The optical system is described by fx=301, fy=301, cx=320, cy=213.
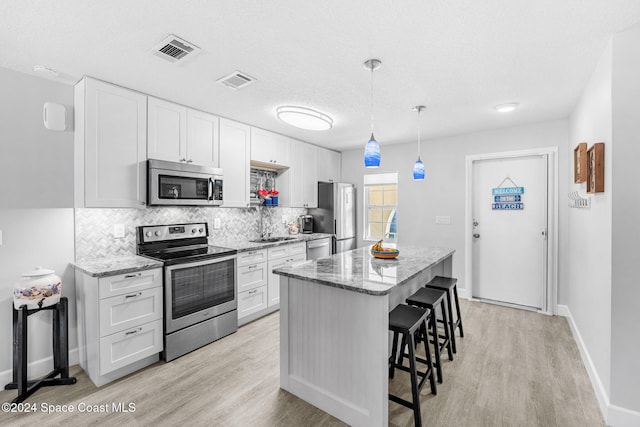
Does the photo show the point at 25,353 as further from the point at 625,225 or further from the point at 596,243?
the point at 596,243

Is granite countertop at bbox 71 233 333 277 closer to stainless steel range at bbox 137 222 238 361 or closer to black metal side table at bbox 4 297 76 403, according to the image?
stainless steel range at bbox 137 222 238 361

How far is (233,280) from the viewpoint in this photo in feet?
10.7

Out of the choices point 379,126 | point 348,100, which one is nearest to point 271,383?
point 348,100

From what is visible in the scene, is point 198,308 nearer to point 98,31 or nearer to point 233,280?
point 233,280

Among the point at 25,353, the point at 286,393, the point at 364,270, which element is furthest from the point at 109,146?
the point at 286,393

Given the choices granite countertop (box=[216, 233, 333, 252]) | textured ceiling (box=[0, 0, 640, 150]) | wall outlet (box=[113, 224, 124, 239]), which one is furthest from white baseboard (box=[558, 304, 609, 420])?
wall outlet (box=[113, 224, 124, 239])

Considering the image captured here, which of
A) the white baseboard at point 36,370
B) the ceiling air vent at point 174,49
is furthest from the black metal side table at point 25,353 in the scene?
the ceiling air vent at point 174,49

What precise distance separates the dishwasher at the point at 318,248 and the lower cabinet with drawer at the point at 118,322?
7.22 feet

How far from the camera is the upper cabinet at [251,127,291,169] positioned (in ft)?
13.1

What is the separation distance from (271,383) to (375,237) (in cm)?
358

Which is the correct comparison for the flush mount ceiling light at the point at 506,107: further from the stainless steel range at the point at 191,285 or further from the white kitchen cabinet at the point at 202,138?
the stainless steel range at the point at 191,285

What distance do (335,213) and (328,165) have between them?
3.18 ft

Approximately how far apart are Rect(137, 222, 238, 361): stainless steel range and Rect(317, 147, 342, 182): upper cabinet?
2410 mm

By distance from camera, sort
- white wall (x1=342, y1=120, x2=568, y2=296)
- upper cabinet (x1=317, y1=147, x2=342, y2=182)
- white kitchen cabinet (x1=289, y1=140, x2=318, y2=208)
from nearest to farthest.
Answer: white wall (x1=342, y1=120, x2=568, y2=296) < white kitchen cabinet (x1=289, y1=140, x2=318, y2=208) < upper cabinet (x1=317, y1=147, x2=342, y2=182)
